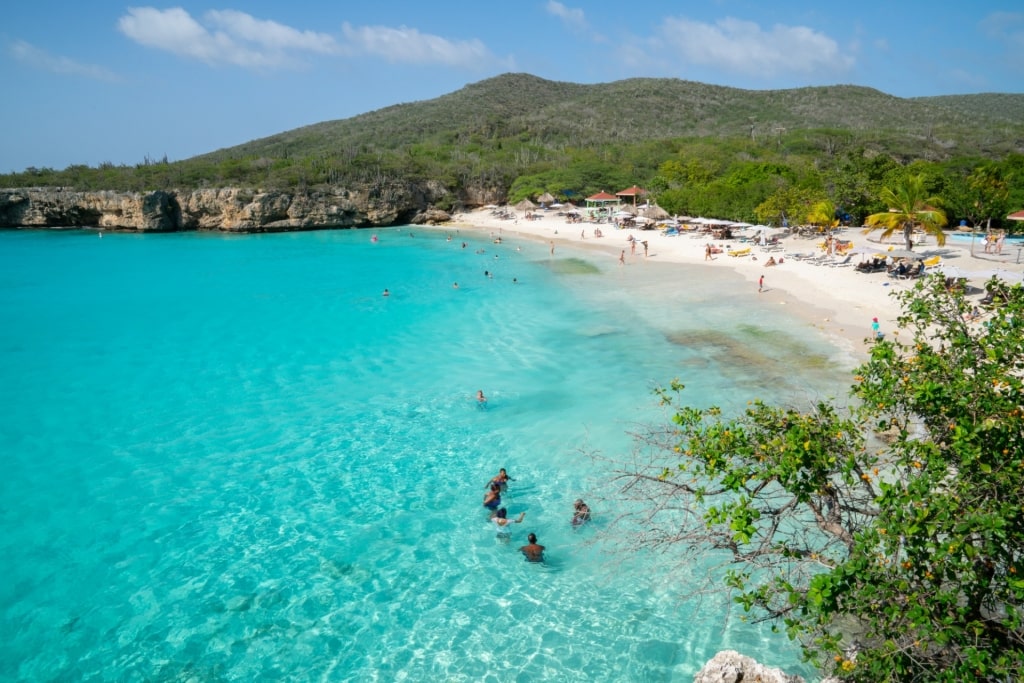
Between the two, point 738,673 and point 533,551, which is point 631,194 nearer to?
point 533,551

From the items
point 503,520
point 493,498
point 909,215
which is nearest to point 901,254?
point 909,215

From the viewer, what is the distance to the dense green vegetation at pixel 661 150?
154 ft

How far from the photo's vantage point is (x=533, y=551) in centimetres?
1141

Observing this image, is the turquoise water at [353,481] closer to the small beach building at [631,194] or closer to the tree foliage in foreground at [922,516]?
the tree foliage in foreground at [922,516]

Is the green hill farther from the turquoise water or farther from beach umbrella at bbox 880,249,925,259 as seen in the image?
the turquoise water

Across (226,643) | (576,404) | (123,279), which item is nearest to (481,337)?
(576,404)

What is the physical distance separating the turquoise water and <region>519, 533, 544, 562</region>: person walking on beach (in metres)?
0.27

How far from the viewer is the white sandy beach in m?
24.7

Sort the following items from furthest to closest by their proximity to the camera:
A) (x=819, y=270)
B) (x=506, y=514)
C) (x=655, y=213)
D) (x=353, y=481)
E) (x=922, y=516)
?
(x=655, y=213) < (x=819, y=270) < (x=353, y=481) < (x=506, y=514) < (x=922, y=516)

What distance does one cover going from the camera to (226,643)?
9680 millimetres

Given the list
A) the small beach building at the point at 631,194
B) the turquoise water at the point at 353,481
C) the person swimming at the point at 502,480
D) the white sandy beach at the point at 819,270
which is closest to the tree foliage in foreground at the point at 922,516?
the turquoise water at the point at 353,481

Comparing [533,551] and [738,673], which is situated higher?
[738,673]

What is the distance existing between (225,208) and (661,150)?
5843 centimetres

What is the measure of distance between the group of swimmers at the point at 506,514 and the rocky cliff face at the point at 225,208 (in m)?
65.7
